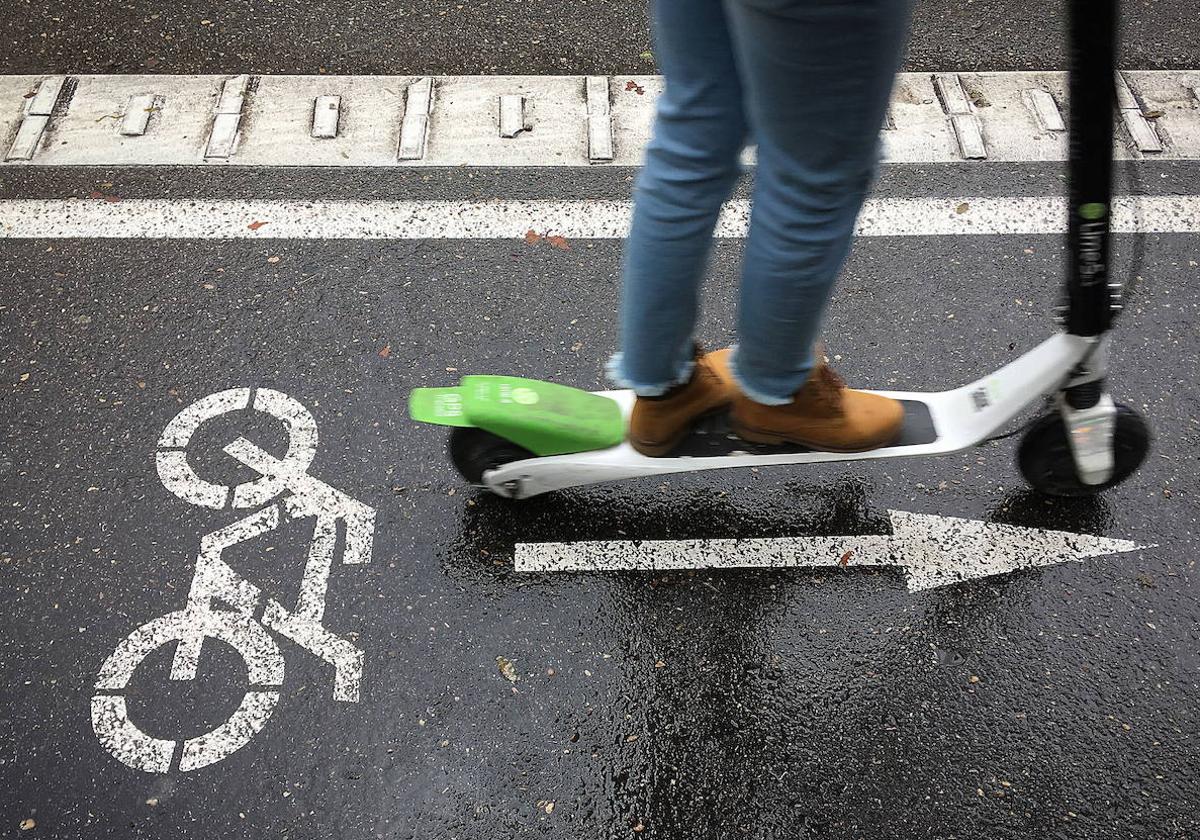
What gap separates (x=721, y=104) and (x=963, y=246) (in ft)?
5.24

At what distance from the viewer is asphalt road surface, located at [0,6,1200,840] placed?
210 cm

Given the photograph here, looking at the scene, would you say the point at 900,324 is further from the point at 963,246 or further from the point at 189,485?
the point at 189,485

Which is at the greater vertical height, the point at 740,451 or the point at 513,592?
the point at 740,451

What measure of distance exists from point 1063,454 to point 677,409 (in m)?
0.93

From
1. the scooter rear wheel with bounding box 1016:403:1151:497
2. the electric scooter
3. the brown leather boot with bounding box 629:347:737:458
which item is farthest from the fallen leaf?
the scooter rear wheel with bounding box 1016:403:1151:497

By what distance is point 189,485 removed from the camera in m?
2.58

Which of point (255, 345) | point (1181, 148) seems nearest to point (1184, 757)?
point (1181, 148)

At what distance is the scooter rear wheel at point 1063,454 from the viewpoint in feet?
7.68

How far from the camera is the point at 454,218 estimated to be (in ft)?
10.8

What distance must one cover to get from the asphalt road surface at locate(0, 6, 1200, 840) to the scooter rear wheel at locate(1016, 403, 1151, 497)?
2.8 inches

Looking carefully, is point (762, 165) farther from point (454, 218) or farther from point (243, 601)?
point (454, 218)

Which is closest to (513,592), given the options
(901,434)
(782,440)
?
(782,440)

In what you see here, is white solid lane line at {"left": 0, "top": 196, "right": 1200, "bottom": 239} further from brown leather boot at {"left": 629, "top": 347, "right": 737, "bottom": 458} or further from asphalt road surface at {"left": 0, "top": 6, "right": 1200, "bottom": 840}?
brown leather boot at {"left": 629, "top": 347, "right": 737, "bottom": 458}

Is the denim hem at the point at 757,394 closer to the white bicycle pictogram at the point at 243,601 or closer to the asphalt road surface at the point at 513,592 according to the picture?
the asphalt road surface at the point at 513,592
